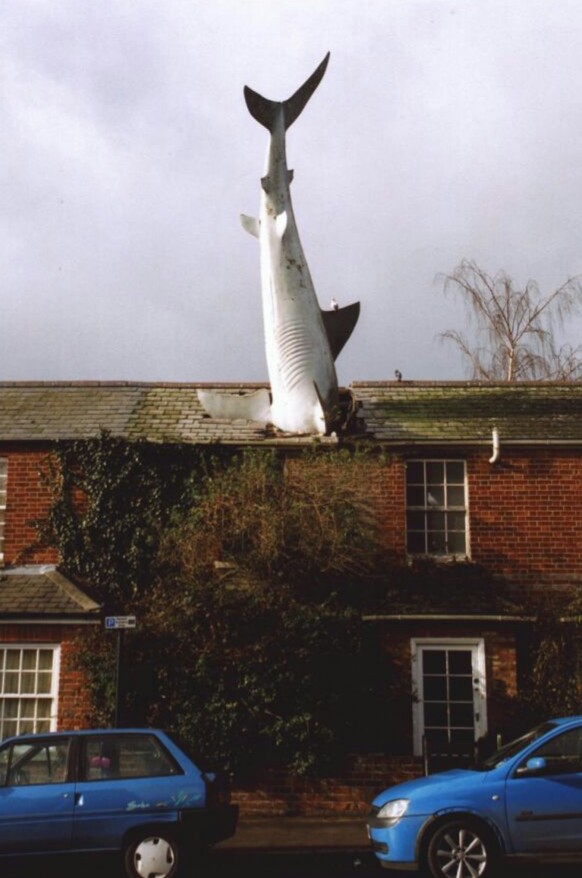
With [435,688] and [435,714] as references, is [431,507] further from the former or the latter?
[435,714]

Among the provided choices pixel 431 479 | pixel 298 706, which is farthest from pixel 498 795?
pixel 431 479

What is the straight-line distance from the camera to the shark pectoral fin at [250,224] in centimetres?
1881

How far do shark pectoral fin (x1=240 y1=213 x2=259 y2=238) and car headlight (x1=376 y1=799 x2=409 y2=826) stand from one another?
12246mm

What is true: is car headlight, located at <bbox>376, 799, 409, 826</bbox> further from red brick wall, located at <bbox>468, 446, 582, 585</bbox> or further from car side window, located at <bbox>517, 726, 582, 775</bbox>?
red brick wall, located at <bbox>468, 446, 582, 585</bbox>

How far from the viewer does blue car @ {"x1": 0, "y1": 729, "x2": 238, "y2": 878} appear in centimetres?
884

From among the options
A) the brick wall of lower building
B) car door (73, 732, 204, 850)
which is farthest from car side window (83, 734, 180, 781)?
the brick wall of lower building

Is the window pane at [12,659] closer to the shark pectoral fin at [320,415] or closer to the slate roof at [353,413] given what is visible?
the slate roof at [353,413]

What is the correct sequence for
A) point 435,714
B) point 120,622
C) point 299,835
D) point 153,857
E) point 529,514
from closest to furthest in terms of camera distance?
point 153,857 → point 299,835 → point 120,622 → point 435,714 → point 529,514

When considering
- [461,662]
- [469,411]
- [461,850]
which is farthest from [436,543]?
[461,850]

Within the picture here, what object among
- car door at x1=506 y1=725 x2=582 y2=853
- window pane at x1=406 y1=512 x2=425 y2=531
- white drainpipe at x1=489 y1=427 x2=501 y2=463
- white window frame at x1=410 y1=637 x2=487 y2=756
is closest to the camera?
car door at x1=506 y1=725 x2=582 y2=853

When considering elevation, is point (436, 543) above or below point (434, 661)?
above

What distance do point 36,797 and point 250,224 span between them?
1243 centimetres

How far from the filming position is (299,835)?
11594 millimetres

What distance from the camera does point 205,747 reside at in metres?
13.5
